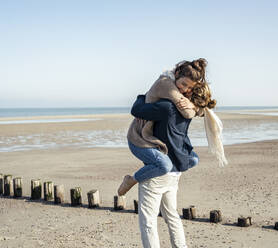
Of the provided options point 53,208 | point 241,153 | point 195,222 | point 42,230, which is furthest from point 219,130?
point 241,153

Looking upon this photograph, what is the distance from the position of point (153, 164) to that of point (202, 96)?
83 cm

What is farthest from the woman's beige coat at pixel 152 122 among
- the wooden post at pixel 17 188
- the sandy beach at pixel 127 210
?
the wooden post at pixel 17 188

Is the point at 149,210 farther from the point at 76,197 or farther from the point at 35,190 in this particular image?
the point at 35,190

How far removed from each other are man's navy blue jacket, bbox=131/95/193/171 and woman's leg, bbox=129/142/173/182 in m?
0.14

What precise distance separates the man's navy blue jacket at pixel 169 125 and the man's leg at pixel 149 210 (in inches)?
13.2

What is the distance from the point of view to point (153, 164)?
3.82 meters

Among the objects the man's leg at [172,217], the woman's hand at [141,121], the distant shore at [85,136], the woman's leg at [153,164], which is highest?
the woman's hand at [141,121]

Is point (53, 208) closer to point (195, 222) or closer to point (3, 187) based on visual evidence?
point (3, 187)

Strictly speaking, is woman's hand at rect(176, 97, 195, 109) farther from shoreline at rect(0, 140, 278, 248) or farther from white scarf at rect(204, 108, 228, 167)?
shoreline at rect(0, 140, 278, 248)

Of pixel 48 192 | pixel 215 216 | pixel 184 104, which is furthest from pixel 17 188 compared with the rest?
pixel 184 104

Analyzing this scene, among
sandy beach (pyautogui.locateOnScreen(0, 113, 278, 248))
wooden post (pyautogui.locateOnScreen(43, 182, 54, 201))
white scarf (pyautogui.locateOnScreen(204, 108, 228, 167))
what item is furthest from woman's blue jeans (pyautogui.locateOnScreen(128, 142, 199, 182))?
wooden post (pyautogui.locateOnScreen(43, 182, 54, 201))

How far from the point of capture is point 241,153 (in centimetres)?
1647

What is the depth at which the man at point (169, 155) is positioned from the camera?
3699 millimetres

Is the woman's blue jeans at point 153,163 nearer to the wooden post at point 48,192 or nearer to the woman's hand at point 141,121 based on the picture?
the woman's hand at point 141,121
